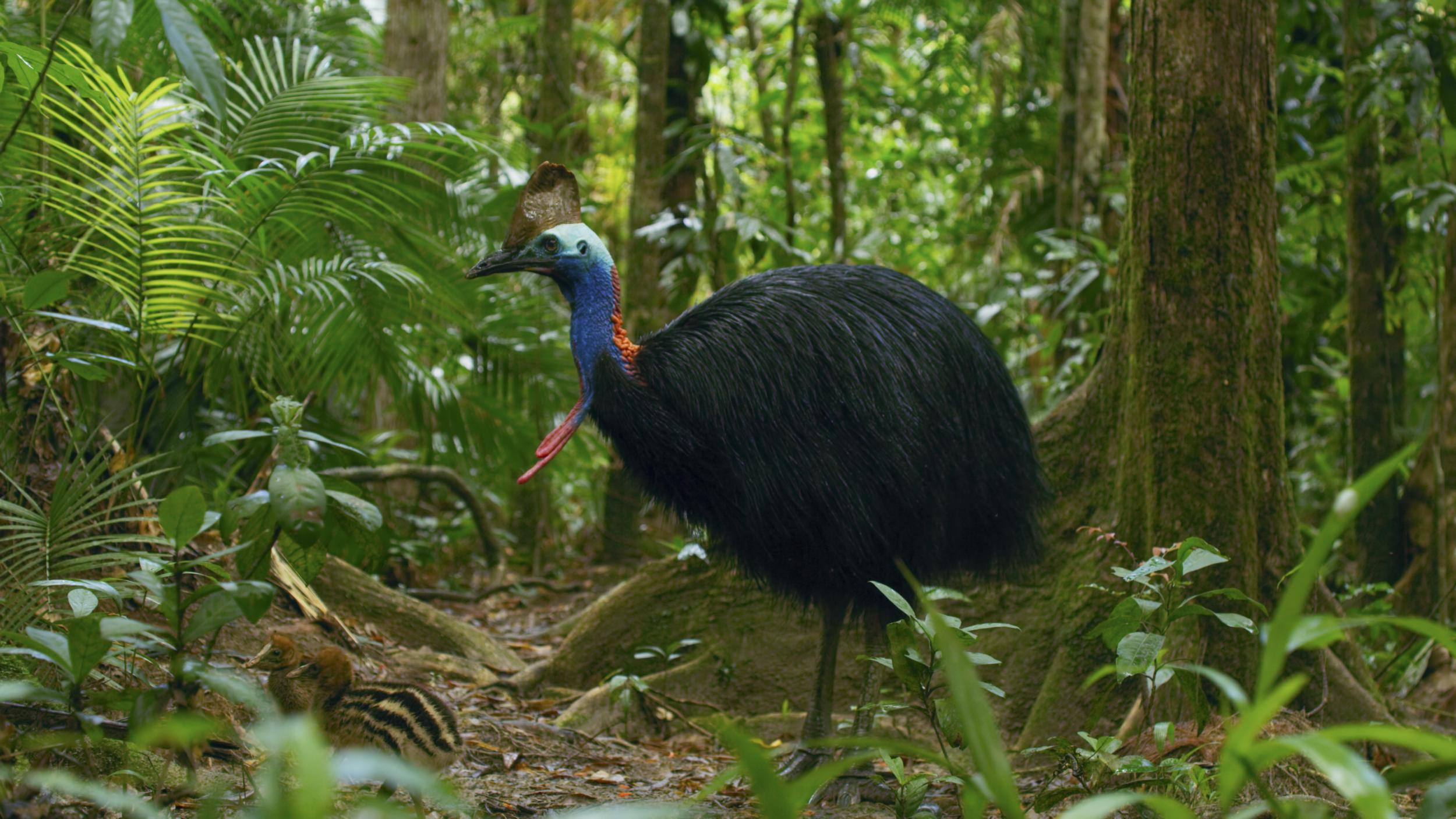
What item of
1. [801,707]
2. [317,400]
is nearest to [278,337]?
[317,400]

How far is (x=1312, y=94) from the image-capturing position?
568 centimetres

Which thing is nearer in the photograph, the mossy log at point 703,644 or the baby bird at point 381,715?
the baby bird at point 381,715

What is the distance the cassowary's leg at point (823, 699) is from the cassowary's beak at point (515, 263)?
3.87 ft

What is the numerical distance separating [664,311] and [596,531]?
5.40ft

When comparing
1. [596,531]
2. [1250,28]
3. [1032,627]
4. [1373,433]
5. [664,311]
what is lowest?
[596,531]

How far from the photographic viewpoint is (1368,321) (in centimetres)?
485

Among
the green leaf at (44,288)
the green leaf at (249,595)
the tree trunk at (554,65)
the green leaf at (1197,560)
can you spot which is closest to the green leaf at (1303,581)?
the green leaf at (1197,560)

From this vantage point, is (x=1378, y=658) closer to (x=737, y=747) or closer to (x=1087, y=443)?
(x=1087, y=443)

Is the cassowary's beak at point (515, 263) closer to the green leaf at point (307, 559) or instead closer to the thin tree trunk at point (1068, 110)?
the green leaf at point (307, 559)

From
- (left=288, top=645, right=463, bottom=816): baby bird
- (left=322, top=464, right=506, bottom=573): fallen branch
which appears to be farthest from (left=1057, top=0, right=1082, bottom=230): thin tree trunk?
(left=288, top=645, right=463, bottom=816): baby bird

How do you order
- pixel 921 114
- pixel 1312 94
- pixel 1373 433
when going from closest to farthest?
pixel 1373 433 < pixel 1312 94 < pixel 921 114

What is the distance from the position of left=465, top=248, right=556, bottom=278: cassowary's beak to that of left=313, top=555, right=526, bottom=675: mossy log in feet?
5.17

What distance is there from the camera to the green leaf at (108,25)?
2217 millimetres

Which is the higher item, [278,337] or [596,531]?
[278,337]
